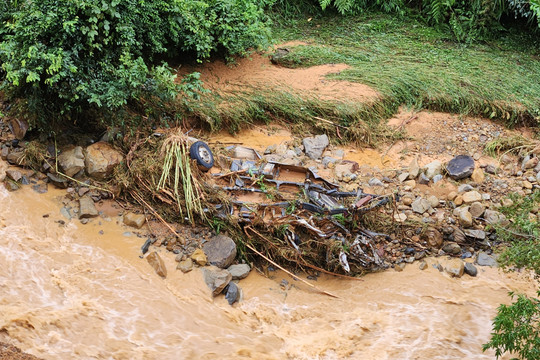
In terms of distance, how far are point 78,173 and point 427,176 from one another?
3.91m

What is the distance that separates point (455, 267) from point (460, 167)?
4.26 ft

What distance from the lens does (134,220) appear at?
5.45 m

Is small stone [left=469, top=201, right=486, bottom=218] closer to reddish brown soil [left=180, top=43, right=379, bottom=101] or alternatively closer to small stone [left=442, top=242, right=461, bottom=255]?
small stone [left=442, top=242, right=461, bottom=255]

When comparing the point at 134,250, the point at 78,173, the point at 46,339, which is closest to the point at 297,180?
the point at 134,250

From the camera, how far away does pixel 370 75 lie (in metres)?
7.15

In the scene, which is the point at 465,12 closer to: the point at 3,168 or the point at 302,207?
the point at 302,207

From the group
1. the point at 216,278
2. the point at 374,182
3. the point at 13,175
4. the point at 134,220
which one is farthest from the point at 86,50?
the point at 374,182

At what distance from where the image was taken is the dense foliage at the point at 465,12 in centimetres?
790

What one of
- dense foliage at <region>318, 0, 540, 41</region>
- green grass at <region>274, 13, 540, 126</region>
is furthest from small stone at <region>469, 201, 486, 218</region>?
dense foliage at <region>318, 0, 540, 41</region>

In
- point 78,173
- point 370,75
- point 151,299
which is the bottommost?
point 151,299

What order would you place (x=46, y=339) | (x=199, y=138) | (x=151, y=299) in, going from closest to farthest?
(x=46, y=339), (x=151, y=299), (x=199, y=138)

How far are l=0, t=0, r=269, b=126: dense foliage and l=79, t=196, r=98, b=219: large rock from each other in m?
0.96

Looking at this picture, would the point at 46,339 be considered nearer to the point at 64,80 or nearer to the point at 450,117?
the point at 64,80

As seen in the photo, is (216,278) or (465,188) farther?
(465,188)
